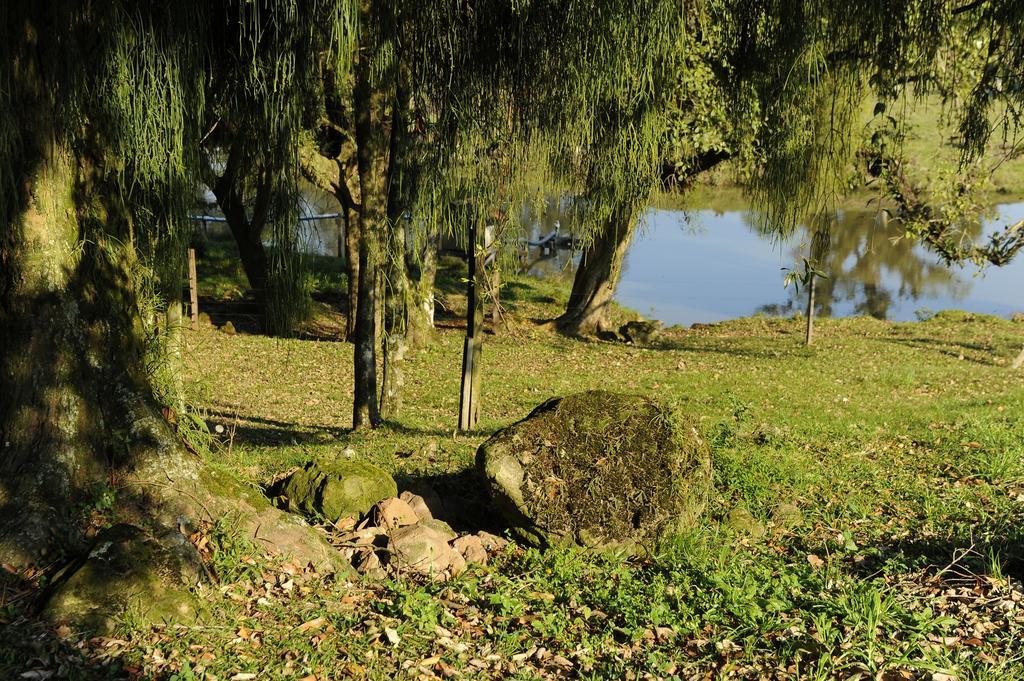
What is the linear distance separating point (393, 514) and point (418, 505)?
0.28m

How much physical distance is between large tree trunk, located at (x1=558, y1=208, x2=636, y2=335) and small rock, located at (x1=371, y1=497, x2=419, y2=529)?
13275 mm

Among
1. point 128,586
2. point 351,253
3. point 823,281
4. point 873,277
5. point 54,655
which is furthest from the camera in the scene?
point 873,277

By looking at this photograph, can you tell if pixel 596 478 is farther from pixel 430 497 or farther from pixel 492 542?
pixel 430 497

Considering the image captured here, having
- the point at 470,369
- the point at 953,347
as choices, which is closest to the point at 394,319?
the point at 470,369

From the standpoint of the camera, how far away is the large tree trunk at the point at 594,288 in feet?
63.0

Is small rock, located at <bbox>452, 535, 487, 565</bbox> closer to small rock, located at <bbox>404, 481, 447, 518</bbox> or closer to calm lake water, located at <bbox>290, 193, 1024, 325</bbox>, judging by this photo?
small rock, located at <bbox>404, 481, 447, 518</bbox>

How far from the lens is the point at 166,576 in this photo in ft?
15.0

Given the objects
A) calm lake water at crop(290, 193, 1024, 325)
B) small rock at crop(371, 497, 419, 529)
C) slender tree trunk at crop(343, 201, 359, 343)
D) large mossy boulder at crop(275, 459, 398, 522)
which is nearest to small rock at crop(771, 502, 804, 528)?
small rock at crop(371, 497, 419, 529)

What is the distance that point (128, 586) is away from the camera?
4.39m

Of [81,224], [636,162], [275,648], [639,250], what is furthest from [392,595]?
[639,250]

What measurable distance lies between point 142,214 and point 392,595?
2.89m

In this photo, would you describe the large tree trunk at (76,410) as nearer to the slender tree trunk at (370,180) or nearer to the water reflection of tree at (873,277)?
the slender tree trunk at (370,180)

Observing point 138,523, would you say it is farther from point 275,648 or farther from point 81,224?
point 81,224

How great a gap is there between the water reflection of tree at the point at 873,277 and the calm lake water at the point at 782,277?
32 millimetres
